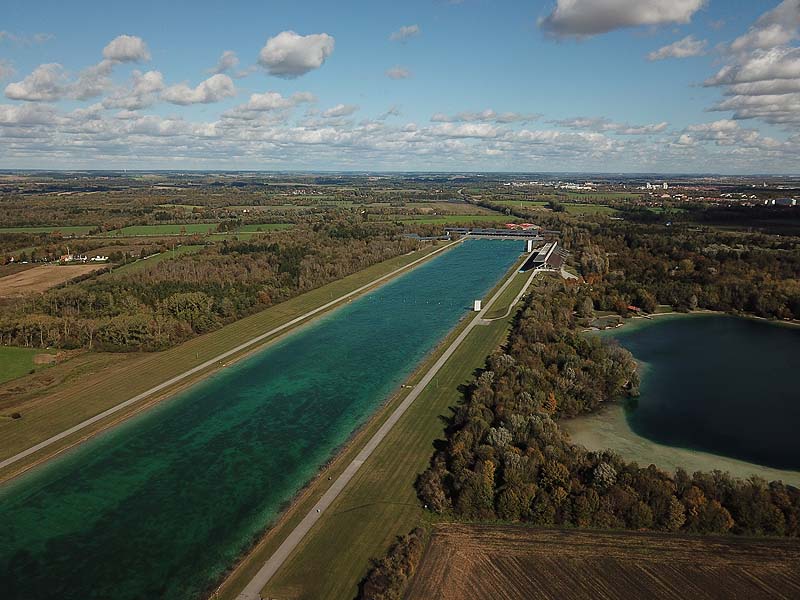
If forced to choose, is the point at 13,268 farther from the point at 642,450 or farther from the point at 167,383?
the point at 642,450

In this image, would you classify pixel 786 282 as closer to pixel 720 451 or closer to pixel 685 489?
pixel 720 451

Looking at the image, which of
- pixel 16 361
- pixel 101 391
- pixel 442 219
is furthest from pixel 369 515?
pixel 442 219

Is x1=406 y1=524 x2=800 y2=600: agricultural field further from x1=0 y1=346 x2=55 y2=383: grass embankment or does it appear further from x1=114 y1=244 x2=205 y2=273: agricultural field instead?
x1=114 y1=244 x2=205 y2=273: agricultural field

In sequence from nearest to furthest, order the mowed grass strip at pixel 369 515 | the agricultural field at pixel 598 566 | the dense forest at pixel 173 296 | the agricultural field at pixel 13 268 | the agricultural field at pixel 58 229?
1. the agricultural field at pixel 598 566
2. the mowed grass strip at pixel 369 515
3. the dense forest at pixel 173 296
4. the agricultural field at pixel 13 268
5. the agricultural field at pixel 58 229

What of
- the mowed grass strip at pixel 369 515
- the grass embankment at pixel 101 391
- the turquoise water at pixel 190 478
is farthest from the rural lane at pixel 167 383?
the mowed grass strip at pixel 369 515

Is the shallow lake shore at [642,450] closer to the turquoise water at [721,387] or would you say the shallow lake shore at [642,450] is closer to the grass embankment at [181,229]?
the turquoise water at [721,387]

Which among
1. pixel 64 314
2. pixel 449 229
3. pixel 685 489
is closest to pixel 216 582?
pixel 685 489
